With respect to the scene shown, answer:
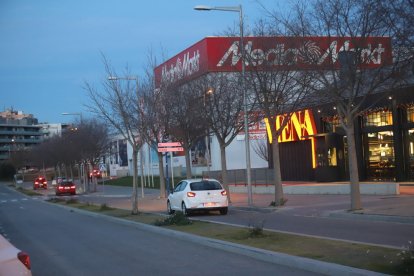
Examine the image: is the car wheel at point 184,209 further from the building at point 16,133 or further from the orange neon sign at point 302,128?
the building at point 16,133

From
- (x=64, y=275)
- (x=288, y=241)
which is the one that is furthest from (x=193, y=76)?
(x=64, y=275)

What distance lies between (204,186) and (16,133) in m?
163

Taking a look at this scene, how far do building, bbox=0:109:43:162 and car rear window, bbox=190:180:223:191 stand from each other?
498 feet

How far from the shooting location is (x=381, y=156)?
110ft

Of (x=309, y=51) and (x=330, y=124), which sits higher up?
(x=309, y=51)

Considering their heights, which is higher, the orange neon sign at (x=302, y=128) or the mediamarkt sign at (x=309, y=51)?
the mediamarkt sign at (x=309, y=51)

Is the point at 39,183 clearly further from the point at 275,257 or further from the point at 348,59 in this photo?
the point at 275,257

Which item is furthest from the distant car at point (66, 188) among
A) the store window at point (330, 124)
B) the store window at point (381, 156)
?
the store window at point (381, 156)

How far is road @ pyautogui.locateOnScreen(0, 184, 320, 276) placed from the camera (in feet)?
35.5

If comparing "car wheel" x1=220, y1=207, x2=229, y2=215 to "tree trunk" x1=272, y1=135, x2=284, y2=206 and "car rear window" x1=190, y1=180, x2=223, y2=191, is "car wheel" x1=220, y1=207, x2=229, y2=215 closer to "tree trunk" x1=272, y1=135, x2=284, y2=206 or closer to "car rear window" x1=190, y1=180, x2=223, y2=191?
"car rear window" x1=190, y1=180, x2=223, y2=191

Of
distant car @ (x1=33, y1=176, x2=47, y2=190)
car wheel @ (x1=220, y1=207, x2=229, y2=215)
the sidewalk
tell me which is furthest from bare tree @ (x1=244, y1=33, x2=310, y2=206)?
distant car @ (x1=33, y1=176, x2=47, y2=190)

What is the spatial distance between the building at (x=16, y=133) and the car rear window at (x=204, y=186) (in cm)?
15194

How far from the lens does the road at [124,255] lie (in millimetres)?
10812

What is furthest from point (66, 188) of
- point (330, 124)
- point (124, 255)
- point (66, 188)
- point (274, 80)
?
point (124, 255)
